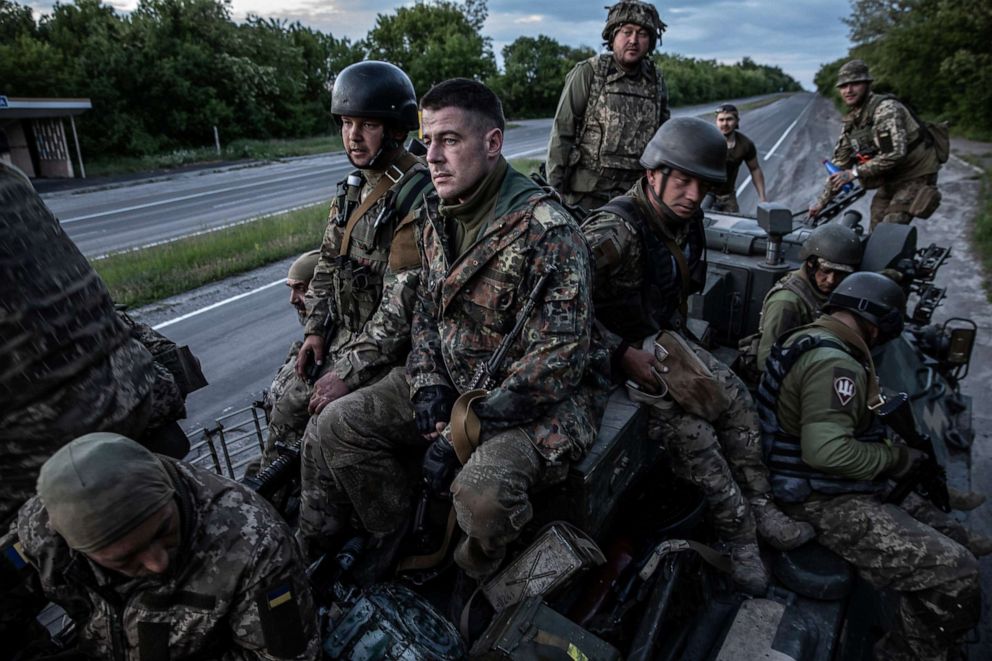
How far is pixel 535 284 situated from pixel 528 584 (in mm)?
1157

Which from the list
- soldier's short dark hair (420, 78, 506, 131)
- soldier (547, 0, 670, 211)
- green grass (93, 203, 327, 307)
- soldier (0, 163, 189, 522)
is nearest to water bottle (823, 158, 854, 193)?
soldier (547, 0, 670, 211)

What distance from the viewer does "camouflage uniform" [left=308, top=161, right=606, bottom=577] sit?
263cm

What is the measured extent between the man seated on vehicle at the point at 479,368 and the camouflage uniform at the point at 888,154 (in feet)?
17.3

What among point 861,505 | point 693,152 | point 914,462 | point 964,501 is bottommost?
point 964,501

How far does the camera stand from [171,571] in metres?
2.15

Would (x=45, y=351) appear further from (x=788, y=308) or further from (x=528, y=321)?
(x=788, y=308)

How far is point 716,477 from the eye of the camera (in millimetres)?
3211

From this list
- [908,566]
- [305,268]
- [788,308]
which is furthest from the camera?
[305,268]

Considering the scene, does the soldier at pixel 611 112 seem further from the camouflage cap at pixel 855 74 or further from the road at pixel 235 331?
the road at pixel 235 331

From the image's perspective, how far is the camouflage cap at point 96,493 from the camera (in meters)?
1.87

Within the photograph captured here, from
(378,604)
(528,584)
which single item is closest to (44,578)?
(378,604)

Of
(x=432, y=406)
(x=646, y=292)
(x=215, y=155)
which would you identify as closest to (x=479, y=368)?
(x=432, y=406)

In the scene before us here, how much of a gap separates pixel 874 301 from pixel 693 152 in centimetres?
113

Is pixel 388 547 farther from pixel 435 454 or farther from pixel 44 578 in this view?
pixel 44 578
